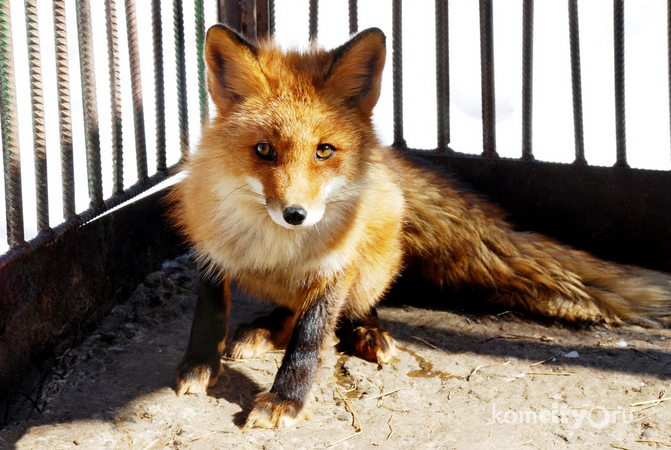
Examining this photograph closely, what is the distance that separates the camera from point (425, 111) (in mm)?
4629

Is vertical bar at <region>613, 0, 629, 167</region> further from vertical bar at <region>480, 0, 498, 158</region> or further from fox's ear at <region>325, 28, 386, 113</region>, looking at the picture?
fox's ear at <region>325, 28, 386, 113</region>

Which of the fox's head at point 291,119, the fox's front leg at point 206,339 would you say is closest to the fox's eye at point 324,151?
the fox's head at point 291,119

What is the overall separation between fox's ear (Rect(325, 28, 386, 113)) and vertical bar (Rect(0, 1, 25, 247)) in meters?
1.14

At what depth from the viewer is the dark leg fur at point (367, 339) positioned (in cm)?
299

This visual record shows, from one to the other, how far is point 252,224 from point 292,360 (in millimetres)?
541

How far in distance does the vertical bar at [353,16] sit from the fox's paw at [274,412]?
7.15 ft

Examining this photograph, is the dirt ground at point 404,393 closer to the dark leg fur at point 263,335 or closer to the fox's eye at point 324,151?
the dark leg fur at point 263,335

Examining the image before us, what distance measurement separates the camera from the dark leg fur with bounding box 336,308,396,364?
299cm

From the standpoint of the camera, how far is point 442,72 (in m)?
3.75

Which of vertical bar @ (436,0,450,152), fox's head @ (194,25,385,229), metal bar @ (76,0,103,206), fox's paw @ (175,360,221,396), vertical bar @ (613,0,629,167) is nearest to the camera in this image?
fox's head @ (194,25,385,229)

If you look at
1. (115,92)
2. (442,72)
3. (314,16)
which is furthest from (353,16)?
(115,92)

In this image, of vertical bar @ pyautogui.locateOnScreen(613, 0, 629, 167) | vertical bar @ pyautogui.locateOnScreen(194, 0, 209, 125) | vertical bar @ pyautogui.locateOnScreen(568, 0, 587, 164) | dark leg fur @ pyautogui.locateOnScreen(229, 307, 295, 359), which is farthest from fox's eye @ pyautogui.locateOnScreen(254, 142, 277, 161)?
vertical bar @ pyautogui.locateOnScreen(613, 0, 629, 167)

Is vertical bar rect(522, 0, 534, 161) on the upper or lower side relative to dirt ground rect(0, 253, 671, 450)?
upper

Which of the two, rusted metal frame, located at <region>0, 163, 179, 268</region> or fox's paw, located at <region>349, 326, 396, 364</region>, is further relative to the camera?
fox's paw, located at <region>349, 326, 396, 364</region>
